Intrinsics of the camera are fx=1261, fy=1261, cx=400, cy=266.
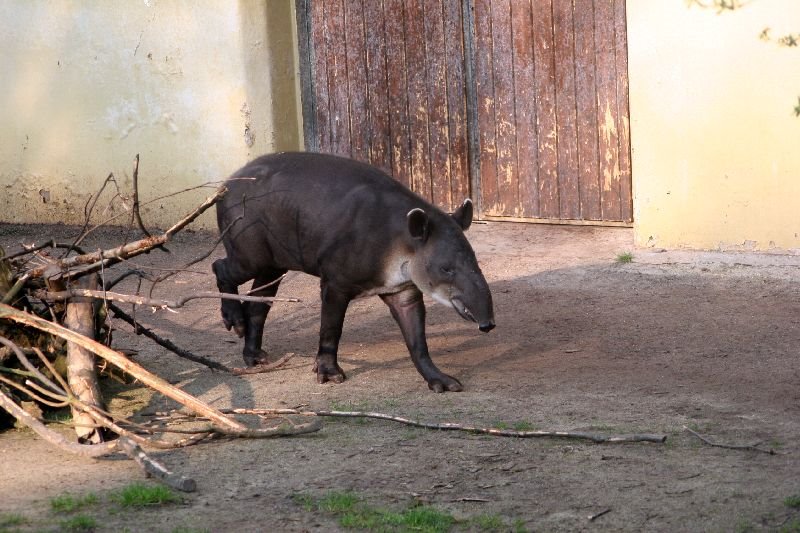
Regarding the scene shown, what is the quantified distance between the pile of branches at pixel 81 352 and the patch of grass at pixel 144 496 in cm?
13

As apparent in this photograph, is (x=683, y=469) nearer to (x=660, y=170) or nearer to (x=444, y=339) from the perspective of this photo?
(x=444, y=339)

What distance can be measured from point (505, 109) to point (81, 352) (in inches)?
228

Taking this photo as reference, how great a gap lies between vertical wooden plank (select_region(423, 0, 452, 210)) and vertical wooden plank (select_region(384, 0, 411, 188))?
0.78 feet

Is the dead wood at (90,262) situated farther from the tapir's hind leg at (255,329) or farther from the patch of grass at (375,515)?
the patch of grass at (375,515)

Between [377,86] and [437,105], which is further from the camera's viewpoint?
[377,86]

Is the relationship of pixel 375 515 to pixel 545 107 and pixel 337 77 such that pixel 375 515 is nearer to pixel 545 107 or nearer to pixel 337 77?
pixel 545 107

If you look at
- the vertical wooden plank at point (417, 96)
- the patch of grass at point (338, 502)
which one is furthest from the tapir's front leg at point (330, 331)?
the vertical wooden plank at point (417, 96)

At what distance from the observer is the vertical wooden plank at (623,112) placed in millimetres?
10336

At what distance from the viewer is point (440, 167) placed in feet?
37.8

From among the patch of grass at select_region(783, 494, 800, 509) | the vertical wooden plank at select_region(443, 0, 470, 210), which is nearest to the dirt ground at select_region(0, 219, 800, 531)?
the patch of grass at select_region(783, 494, 800, 509)

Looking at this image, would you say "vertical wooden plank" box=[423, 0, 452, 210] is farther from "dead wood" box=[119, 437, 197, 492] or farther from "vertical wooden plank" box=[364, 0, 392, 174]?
"dead wood" box=[119, 437, 197, 492]

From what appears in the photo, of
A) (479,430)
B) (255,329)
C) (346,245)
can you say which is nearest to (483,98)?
(255,329)

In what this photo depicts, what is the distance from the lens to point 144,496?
510cm

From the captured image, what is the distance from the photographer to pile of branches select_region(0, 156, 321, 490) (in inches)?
226
